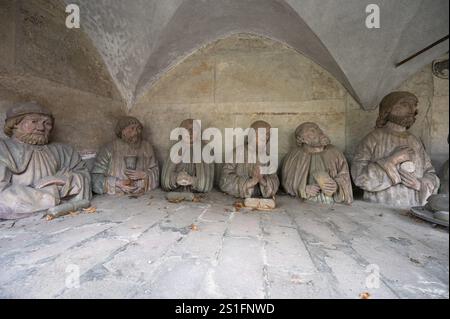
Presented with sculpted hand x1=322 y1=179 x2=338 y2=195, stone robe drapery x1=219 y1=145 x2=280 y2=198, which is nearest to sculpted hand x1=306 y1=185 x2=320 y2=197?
sculpted hand x1=322 y1=179 x2=338 y2=195

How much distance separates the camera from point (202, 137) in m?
5.08

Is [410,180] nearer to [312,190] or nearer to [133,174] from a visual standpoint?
[312,190]

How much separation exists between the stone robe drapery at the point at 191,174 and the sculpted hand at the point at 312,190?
1.70 metres

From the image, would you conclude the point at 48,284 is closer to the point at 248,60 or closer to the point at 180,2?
the point at 180,2

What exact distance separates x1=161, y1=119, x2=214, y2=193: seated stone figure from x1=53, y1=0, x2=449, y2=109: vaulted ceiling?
1.79 metres

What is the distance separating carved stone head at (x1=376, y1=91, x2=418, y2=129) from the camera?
3705 millimetres

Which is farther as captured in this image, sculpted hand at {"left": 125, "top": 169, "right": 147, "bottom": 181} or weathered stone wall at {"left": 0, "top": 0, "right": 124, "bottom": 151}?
sculpted hand at {"left": 125, "top": 169, "right": 147, "bottom": 181}

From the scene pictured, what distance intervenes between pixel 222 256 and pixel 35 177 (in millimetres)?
2824

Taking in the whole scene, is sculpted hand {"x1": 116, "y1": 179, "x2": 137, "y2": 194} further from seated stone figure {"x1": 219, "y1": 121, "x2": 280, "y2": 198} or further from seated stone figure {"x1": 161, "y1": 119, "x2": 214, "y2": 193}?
seated stone figure {"x1": 219, "y1": 121, "x2": 280, "y2": 198}

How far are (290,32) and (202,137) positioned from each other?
8.72 feet

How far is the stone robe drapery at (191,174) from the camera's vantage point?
4191mm

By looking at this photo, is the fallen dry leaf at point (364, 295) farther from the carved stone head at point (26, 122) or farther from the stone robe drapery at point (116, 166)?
the carved stone head at point (26, 122)

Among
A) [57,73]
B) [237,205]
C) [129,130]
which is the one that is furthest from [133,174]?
[57,73]

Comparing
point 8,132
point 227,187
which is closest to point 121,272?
point 227,187
